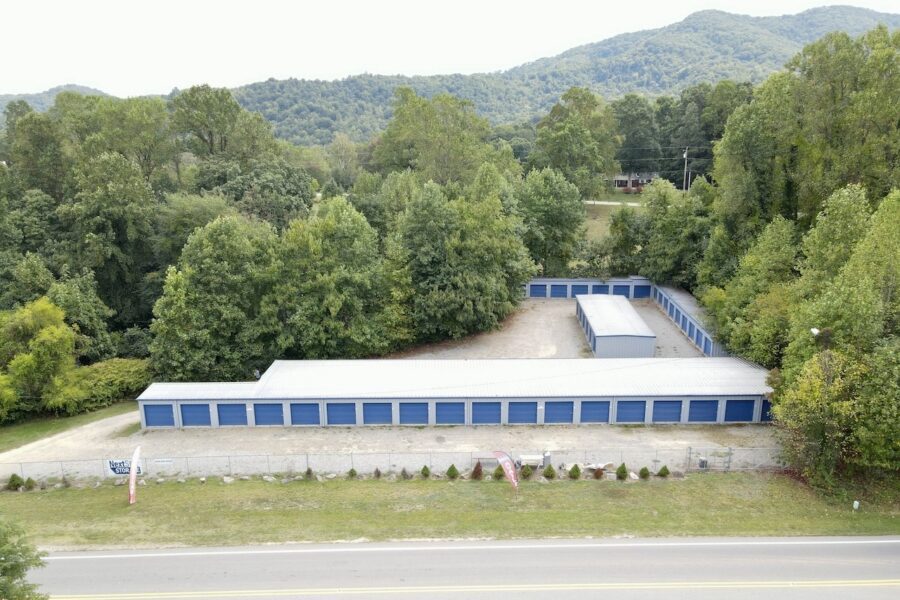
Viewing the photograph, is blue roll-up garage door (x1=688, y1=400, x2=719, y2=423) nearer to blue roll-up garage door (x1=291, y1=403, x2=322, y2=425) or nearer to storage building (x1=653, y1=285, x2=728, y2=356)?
storage building (x1=653, y1=285, x2=728, y2=356)

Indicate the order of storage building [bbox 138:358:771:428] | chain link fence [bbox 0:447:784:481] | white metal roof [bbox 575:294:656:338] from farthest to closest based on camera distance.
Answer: white metal roof [bbox 575:294:656:338] → storage building [bbox 138:358:771:428] → chain link fence [bbox 0:447:784:481]

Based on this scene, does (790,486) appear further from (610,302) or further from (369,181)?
(369,181)

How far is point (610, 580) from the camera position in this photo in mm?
21109

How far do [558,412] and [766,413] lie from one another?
11.6m

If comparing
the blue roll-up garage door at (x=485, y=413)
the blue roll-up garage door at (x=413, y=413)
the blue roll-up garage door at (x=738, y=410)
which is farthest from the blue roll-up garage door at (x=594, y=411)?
the blue roll-up garage door at (x=413, y=413)

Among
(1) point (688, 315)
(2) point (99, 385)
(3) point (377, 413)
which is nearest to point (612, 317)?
(1) point (688, 315)

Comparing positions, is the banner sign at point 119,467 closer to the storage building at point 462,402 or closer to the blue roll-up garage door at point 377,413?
the storage building at point 462,402

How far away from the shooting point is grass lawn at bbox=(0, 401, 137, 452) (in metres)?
34.6

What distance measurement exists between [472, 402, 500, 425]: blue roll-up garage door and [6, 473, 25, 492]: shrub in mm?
21897

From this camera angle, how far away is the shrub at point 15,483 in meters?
28.1

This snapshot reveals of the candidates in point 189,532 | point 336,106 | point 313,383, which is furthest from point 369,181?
point 336,106

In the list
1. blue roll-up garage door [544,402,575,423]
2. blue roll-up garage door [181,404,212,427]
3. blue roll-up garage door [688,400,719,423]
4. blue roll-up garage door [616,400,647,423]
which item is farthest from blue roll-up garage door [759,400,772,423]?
blue roll-up garage door [181,404,212,427]

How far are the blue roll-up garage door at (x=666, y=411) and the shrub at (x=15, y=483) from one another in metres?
31.6

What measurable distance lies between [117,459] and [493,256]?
2814 centimetres
